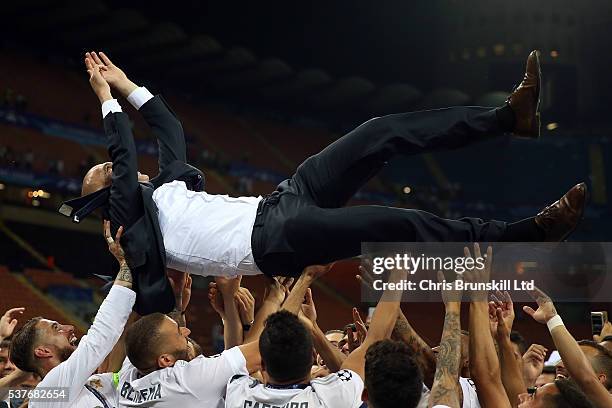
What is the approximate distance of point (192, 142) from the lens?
1836 cm

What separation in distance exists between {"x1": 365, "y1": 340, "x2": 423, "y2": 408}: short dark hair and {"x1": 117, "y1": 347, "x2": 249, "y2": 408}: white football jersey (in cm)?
70

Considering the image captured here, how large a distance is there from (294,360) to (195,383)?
510mm

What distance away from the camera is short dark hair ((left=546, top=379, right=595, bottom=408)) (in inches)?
101

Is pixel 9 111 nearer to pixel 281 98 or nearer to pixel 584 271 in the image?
pixel 281 98

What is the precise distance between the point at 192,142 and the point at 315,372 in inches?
589

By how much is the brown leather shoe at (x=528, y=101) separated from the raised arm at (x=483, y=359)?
29.0 inches

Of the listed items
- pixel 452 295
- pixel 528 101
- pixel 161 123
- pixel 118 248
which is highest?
pixel 161 123

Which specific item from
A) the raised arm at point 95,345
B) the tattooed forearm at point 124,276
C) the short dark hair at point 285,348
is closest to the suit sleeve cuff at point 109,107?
the tattooed forearm at point 124,276

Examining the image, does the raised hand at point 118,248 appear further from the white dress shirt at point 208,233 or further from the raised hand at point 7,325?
the raised hand at point 7,325

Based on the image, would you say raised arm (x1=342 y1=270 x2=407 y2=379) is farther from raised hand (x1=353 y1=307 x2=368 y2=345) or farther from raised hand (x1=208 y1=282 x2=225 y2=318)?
raised hand (x1=208 y1=282 x2=225 y2=318)

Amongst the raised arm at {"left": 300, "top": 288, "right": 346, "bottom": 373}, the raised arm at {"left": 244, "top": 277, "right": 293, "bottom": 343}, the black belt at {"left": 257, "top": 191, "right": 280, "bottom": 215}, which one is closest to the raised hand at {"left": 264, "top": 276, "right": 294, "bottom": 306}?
the raised arm at {"left": 244, "top": 277, "right": 293, "bottom": 343}

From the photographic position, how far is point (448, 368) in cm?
269

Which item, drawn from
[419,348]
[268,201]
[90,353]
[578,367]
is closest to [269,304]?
[268,201]

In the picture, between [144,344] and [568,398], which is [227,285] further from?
[568,398]
